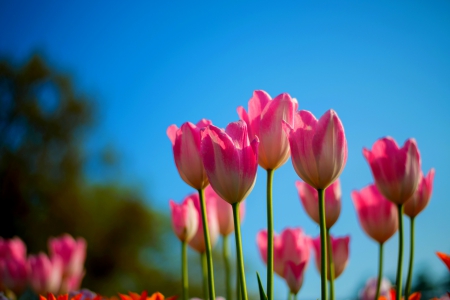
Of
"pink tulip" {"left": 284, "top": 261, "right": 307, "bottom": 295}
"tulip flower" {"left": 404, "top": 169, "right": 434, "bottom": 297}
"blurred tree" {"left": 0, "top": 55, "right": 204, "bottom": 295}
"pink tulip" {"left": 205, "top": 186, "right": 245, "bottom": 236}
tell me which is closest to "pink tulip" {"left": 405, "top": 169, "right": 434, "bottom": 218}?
"tulip flower" {"left": 404, "top": 169, "right": 434, "bottom": 297}

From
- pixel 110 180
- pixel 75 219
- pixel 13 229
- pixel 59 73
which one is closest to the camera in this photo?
pixel 13 229

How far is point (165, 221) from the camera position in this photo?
6086 millimetres

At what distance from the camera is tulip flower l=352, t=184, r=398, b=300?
839 mm

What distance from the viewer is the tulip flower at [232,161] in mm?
584

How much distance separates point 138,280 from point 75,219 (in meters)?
1.05

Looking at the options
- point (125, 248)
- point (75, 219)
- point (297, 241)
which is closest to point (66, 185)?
point (75, 219)

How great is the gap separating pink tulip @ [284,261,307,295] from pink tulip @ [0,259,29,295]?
0.97 metres

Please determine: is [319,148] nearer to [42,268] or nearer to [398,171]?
[398,171]

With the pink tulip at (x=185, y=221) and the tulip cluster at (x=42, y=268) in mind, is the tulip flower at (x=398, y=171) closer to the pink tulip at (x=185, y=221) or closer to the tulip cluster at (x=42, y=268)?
the pink tulip at (x=185, y=221)

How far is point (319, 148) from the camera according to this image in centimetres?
60

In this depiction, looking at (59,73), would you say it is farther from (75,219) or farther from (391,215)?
(391,215)

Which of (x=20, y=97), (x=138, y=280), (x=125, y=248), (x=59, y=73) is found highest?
(x=59, y=73)

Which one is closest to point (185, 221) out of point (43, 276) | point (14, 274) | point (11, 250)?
point (43, 276)

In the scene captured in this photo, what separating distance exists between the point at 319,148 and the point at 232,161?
0.36 ft
